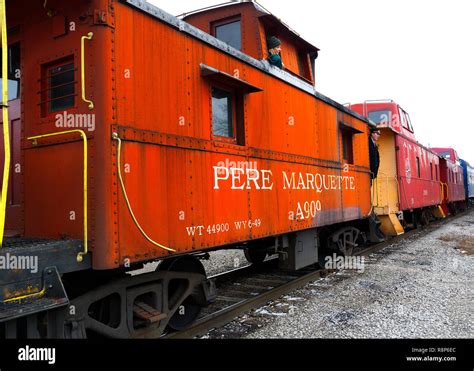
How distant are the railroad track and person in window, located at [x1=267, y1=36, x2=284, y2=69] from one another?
3444mm

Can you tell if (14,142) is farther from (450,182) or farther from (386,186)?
(450,182)

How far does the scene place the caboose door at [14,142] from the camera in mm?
3846

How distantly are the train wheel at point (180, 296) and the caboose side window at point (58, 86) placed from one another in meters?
1.87

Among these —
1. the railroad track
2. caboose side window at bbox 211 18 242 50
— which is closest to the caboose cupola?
caboose side window at bbox 211 18 242 50

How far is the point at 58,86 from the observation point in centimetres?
353

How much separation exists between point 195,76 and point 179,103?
0.43m

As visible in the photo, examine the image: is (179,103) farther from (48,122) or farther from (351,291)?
(351,291)

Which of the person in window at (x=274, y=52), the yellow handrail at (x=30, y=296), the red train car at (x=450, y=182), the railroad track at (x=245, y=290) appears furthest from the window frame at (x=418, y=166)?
the yellow handrail at (x=30, y=296)

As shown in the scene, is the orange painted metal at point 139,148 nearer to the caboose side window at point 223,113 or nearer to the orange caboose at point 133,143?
the orange caboose at point 133,143

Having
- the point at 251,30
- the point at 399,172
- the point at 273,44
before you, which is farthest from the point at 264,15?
the point at 399,172

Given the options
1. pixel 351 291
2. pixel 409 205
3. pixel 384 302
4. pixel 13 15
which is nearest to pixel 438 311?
pixel 384 302

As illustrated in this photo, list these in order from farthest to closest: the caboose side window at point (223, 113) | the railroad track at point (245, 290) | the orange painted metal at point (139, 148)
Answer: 1. the railroad track at point (245, 290)
2. the caboose side window at point (223, 113)
3. the orange painted metal at point (139, 148)

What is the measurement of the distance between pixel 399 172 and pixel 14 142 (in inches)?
422

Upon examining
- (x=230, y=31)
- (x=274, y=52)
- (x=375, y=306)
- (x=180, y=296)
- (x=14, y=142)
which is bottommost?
(x=375, y=306)
